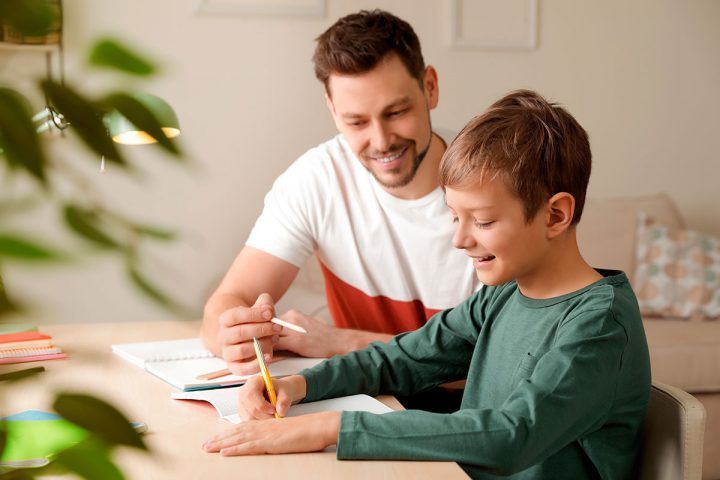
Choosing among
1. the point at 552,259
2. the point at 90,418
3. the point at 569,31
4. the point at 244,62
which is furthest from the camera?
the point at 569,31

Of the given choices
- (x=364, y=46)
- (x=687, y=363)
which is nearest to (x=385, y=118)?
(x=364, y=46)

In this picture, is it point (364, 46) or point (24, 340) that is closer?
point (24, 340)

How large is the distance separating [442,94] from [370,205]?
1.78m

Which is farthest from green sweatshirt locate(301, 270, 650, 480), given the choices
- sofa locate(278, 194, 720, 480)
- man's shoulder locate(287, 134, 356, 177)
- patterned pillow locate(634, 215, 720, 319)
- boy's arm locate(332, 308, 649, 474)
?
patterned pillow locate(634, 215, 720, 319)

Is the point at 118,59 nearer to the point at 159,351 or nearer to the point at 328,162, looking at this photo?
the point at 159,351

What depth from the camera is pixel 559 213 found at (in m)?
1.32

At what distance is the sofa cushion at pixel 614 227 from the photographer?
3.41 metres

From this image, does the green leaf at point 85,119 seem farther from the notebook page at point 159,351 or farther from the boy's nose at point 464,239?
the notebook page at point 159,351

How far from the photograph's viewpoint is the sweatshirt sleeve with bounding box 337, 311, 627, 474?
3.39 feet

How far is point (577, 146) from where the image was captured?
4.40 feet

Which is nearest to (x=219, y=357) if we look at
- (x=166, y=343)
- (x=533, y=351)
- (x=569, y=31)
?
(x=166, y=343)

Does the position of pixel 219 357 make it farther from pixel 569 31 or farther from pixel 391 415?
pixel 569 31

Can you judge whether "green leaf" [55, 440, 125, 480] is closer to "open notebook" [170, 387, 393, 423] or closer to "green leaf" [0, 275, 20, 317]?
"green leaf" [0, 275, 20, 317]

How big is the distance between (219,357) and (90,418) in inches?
53.8
